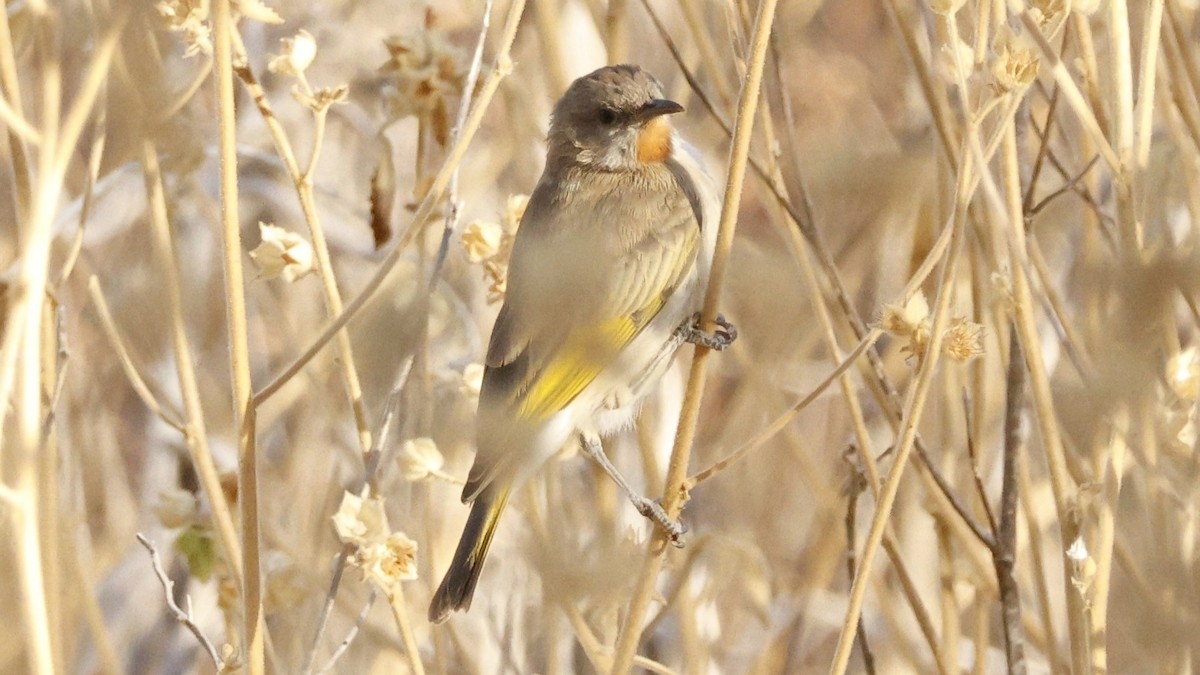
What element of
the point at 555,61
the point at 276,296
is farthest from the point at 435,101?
the point at 276,296

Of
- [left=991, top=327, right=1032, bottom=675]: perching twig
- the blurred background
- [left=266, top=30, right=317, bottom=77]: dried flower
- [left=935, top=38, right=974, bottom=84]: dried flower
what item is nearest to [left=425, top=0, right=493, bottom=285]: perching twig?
the blurred background

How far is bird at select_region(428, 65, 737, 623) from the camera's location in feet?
7.33

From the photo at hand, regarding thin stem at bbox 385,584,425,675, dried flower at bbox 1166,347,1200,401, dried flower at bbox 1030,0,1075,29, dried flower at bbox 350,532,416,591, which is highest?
dried flower at bbox 1030,0,1075,29

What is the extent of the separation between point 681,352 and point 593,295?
42.7 inches

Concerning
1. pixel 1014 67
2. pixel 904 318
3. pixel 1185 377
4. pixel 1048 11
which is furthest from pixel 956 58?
pixel 1185 377

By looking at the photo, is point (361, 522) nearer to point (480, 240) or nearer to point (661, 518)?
point (661, 518)

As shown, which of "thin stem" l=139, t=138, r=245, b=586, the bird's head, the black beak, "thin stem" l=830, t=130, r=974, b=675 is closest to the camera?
"thin stem" l=830, t=130, r=974, b=675

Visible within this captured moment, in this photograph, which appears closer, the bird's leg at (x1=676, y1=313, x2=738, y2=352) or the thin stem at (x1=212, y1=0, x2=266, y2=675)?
the thin stem at (x1=212, y1=0, x2=266, y2=675)

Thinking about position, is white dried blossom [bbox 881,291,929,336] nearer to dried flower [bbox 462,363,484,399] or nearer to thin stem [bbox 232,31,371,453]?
thin stem [bbox 232,31,371,453]

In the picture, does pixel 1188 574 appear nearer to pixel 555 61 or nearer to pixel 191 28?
pixel 191 28

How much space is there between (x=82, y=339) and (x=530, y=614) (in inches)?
71.4

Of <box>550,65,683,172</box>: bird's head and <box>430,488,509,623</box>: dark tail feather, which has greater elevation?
<box>550,65,683,172</box>: bird's head

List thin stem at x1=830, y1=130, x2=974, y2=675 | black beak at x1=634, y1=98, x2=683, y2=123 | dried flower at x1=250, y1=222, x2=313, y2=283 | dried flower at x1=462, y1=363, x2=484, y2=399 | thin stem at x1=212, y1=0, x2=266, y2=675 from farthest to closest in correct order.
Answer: black beak at x1=634, y1=98, x2=683, y2=123
dried flower at x1=462, y1=363, x2=484, y2=399
dried flower at x1=250, y1=222, x2=313, y2=283
thin stem at x1=830, y1=130, x2=974, y2=675
thin stem at x1=212, y1=0, x2=266, y2=675

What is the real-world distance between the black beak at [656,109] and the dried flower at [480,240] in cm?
61
